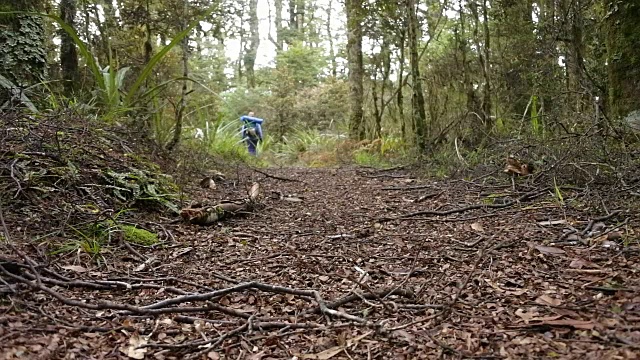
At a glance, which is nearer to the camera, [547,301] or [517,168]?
[547,301]

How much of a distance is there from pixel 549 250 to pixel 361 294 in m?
0.90

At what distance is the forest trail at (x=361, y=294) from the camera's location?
4.55 ft

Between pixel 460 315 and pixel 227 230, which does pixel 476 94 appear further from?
pixel 460 315

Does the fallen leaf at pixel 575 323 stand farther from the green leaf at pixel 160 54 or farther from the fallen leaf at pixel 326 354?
the green leaf at pixel 160 54

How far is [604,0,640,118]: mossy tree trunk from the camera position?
3438 millimetres

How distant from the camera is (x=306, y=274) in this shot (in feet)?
6.82

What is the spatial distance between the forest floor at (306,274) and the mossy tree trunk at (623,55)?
3.05 feet

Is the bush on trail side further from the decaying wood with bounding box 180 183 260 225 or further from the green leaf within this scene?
the green leaf

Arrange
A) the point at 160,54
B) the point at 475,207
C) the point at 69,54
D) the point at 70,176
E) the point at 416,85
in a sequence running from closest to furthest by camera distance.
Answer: the point at 70,176
the point at 475,207
the point at 160,54
the point at 69,54
the point at 416,85

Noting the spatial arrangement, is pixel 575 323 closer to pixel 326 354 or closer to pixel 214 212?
pixel 326 354

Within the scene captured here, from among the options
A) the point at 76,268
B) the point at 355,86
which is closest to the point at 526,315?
the point at 76,268

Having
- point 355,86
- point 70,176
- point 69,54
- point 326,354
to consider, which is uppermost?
point 69,54

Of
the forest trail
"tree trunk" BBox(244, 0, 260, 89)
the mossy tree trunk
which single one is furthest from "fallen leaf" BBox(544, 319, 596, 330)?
"tree trunk" BBox(244, 0, 260, 89)

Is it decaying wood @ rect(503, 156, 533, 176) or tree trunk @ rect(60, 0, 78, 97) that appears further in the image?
tree trunk @ rect(60, 0, 78, 97)
